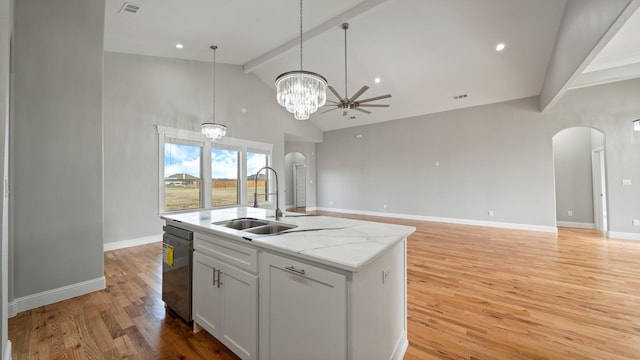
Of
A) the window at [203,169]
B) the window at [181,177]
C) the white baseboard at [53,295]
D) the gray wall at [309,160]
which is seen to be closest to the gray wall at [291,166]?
the gray wall at [309,160]

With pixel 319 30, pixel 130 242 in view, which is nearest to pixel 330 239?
pixel 319 30

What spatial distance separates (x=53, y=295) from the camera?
2432mm

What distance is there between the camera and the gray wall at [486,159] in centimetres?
486

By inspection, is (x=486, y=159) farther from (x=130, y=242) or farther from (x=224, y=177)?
(x=130, y=242)

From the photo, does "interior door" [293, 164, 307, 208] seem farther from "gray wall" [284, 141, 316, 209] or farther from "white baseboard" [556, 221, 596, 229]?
"white baseboard" [556, 221, 596, 229]

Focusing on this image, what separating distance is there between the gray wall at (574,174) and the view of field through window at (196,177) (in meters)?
7.52

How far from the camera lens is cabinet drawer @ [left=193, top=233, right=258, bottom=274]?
150cm

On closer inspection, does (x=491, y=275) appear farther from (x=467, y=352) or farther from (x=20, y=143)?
(x=20, y=143)

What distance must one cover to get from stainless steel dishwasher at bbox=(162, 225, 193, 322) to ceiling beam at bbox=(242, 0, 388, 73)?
13.0 feet

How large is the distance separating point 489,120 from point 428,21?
348 cm

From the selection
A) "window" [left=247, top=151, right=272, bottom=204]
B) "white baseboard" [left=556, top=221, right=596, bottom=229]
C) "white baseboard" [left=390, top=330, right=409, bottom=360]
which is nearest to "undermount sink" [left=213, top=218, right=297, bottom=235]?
"white baseboard" [left=390, top=330, right=409, bottom=360]

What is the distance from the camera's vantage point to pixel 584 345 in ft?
5.99

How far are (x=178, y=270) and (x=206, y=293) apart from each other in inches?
17.6

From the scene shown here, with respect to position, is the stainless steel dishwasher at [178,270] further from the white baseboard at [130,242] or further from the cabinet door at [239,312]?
the white baseboard at [130,242]
